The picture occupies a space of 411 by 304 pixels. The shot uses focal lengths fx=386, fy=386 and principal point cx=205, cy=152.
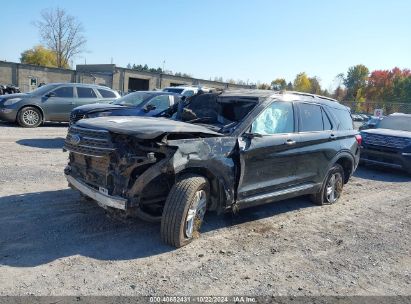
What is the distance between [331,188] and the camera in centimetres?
687

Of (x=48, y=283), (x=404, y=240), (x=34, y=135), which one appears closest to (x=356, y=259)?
(x=404, y=240)

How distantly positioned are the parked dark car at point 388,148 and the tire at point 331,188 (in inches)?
158

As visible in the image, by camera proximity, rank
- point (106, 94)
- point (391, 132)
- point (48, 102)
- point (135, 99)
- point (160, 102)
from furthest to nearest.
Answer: point (106, 94), point (48, 102), point (135, 99), point (391, 132), point (160, 102)

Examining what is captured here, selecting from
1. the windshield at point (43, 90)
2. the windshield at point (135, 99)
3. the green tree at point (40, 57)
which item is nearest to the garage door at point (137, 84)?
the green tree at point (40, 57)

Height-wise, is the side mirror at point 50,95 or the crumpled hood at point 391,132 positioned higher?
the side mirror at point 50,95

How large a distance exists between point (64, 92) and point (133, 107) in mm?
4906

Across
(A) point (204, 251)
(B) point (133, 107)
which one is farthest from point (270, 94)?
(B) point (133, 107)

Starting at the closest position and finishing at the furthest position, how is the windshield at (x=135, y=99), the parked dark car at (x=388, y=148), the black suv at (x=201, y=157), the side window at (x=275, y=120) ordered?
the black suv at (x=201, y=157)
the side window at (x=275, y=120)
the parked dark car at (x=388, y=148)
the windshield at (x=135, y=99)

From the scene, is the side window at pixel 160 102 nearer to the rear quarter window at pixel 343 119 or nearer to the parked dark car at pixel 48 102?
the parked dark car at pixel 48 102

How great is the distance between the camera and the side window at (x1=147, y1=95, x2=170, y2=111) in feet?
34.4

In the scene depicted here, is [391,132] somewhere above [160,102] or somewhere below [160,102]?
below

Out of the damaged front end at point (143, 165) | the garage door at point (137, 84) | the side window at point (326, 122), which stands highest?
the garage door at point (137, 84)

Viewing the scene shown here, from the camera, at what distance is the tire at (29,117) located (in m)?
13.1

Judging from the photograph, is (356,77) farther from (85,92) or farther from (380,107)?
(85,92)
